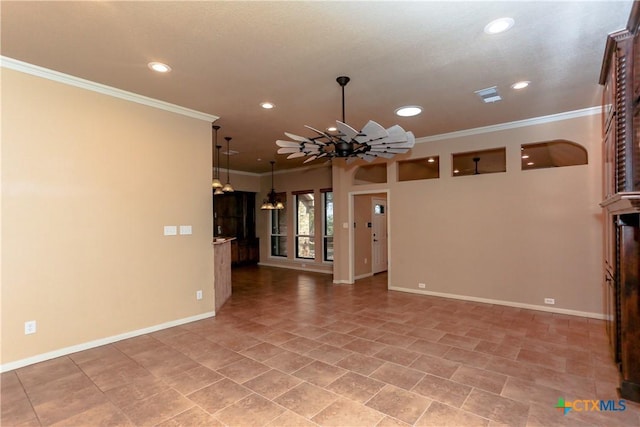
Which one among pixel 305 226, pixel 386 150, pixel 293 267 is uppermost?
pixel 386 150

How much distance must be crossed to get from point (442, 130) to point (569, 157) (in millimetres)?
1929

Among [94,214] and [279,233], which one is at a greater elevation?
[94,214]

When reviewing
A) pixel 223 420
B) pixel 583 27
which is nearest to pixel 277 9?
pixel 583 27

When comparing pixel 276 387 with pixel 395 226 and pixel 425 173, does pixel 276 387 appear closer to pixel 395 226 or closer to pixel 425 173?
pixel 395 226

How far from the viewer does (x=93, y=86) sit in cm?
346

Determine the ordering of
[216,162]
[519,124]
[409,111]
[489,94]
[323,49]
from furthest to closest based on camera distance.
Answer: [216,162] → [519,124] → [409,111] → [489,94] → [323,49]

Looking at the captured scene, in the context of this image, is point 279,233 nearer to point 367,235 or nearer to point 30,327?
point 367,235

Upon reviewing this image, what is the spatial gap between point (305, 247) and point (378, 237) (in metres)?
2.28

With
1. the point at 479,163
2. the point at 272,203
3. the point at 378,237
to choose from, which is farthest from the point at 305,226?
the point at 479,163

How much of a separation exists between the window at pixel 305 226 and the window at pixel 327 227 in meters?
0.49

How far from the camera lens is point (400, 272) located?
6.12 metres

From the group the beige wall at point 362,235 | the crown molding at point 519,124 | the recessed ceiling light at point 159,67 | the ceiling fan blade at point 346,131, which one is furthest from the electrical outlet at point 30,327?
the crown molding at point 519,124

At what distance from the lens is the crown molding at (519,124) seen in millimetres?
4382

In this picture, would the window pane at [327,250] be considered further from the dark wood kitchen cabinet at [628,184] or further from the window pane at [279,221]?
the dark wood kitchen cabinet at [628,184]
